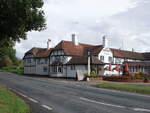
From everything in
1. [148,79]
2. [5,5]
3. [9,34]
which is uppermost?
[5,5]

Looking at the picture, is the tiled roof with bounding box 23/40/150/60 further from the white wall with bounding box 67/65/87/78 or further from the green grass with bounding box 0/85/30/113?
the green grass with bounding box 0/85/30/113

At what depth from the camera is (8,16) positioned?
17.3 metres

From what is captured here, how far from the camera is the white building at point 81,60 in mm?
58719

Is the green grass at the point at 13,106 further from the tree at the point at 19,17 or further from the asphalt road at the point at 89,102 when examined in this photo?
the tree at the point at 19,17

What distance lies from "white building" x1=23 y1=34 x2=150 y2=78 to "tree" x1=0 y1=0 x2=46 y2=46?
34026mm

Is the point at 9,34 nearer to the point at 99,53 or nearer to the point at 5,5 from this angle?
the point at 5,5

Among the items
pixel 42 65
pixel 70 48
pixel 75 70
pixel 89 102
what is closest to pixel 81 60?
pixel 75 70

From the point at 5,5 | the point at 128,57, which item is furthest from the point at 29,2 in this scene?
the point at 128,57

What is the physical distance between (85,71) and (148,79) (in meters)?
15.0

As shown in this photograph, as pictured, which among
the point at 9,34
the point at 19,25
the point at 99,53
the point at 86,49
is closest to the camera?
the point at 19,25

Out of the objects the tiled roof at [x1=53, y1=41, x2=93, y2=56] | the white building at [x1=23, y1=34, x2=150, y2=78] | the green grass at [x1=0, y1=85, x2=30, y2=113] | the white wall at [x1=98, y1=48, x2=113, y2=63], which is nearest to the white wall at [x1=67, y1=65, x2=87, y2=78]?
the white building at [x1=23, y1=34, x2=150, y2=78]

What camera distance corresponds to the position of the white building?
5872 centimetres

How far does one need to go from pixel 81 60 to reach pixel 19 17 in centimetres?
4142

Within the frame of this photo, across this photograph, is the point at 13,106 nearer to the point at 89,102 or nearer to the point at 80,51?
the point at 89,102
